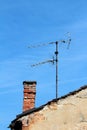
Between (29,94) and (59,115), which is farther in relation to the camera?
(29,94)

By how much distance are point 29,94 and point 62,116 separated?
275 cm

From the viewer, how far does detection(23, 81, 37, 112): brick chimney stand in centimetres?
1778

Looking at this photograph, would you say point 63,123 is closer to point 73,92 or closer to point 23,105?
point 73,92

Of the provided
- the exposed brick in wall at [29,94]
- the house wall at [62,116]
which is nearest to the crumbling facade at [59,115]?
the house wall at [62,116]

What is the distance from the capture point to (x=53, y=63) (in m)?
18.5

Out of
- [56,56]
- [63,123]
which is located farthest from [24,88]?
[63,123]

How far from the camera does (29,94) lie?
58.6 ft

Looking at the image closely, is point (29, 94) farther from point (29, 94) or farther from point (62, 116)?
point (62, 116)

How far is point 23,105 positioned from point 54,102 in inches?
95.3

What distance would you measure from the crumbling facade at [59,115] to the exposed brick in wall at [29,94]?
2145 millimetres

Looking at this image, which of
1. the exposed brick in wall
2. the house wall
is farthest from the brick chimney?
the house wall

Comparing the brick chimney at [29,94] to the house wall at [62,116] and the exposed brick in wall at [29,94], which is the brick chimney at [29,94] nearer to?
the exposed brick in wall at [29,94]

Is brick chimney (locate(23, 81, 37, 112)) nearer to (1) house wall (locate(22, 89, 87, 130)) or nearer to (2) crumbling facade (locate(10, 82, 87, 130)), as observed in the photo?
(2) crumbling facade (locate(10, 82, 87, 130))

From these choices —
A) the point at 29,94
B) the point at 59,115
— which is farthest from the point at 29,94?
the point at 59,115
